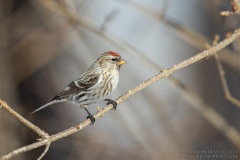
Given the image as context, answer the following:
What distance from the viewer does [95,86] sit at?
3.96 metres

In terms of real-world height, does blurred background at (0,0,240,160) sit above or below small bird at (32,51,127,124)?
above

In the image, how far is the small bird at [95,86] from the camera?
3.92m

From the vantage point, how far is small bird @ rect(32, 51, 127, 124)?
12.9ft

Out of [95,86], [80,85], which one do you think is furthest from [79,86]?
[95,86]

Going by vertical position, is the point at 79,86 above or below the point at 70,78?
below

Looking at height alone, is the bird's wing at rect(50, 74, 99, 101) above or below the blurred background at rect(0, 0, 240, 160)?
below

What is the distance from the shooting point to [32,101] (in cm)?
566

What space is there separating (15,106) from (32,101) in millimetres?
202

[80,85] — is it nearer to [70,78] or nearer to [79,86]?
[79,86]

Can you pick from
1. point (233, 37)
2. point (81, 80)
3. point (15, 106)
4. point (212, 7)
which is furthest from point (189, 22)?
point (233, 37)

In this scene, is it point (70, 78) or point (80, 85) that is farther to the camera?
point (70, 78)

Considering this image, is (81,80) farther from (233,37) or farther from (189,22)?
(189,22)

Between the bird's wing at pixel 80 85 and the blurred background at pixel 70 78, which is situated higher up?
the blurred background at pixel 70 78

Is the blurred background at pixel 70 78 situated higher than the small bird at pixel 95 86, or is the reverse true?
the blurred background at pixel 70 78
